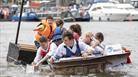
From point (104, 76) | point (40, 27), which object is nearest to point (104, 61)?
point (104, 76)

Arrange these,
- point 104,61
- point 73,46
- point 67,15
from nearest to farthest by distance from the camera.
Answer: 1. point 73,46
2. point 104,61
3. point 67,15

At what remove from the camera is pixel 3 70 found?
672 inches

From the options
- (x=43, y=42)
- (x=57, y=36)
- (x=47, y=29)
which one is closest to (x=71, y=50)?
(x=43, y=42)

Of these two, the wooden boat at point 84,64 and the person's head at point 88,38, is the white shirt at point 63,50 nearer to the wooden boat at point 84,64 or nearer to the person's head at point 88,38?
the wooden boat at point 84,64

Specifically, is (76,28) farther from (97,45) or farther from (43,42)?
(43,42)

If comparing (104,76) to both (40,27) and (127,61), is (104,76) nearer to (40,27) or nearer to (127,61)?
(127,61)

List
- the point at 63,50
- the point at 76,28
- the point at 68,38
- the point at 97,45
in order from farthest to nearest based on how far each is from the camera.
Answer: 1. the point at 76,28
2. the point at 97,45
3. the point at 63,50
4. the point at 68,38

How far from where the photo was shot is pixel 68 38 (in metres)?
14.0

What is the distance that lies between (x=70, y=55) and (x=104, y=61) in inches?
46.0

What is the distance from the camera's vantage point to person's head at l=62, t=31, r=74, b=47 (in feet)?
45.4

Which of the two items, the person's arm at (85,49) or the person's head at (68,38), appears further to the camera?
the person's arm at (85,49)

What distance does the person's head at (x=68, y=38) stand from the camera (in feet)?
45.4

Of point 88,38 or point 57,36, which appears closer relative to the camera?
point 88,38

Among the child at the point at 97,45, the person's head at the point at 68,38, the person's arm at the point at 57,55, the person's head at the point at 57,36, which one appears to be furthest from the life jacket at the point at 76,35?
the person's head at the point at 68,38
